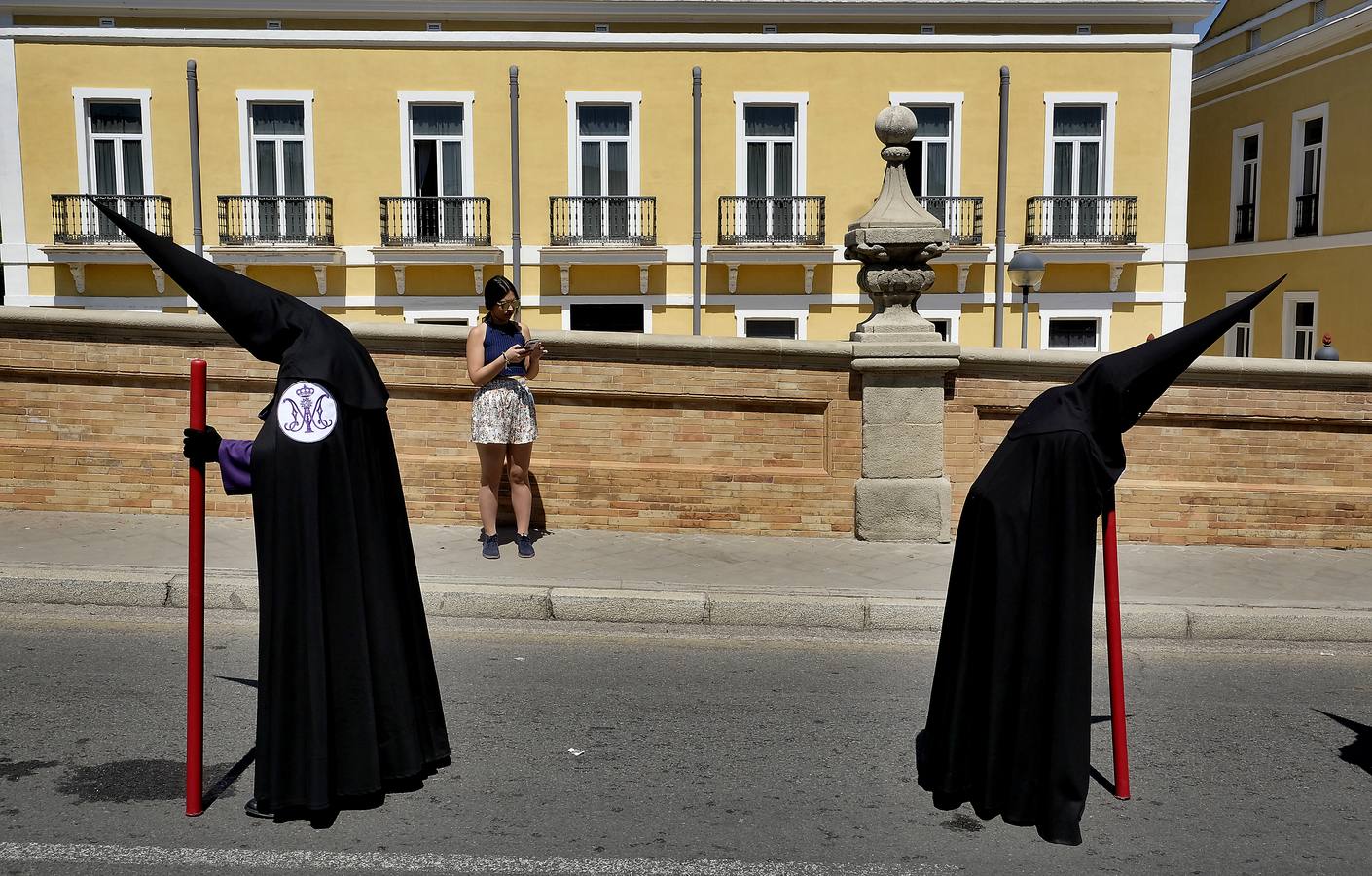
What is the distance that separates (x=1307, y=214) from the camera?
2775 centimetres

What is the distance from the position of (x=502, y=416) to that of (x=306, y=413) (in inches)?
168

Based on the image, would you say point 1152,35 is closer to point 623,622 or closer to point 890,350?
point 890,350

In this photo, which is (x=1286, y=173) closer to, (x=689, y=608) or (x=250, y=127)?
(x=250, y=127)

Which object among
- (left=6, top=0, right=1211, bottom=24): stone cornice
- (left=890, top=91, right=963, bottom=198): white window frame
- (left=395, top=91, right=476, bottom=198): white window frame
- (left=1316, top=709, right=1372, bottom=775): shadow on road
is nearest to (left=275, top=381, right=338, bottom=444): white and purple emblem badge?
(left=1316, top=709, right=1372, bottom=775): shadow on road

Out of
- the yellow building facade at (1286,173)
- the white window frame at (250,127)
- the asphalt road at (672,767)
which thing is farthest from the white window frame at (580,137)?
the asphalt road at (672,767)

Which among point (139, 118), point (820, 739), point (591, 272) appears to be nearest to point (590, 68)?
point (591, 272)

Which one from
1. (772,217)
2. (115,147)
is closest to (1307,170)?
(772,217)

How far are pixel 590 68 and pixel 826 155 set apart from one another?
17.2 feet

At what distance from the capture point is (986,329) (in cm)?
2533

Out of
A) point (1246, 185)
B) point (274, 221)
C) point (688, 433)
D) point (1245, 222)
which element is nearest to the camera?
point (688, 433)

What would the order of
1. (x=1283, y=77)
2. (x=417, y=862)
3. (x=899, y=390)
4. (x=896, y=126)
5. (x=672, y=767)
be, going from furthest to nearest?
(x=1283, y=77), (x=896, y=126), (x=899, y=390), (x=672, y=767), (x=417, y=862)

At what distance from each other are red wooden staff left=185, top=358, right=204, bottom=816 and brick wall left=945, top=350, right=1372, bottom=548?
6321 millimetres

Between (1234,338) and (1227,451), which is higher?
(1234,338)

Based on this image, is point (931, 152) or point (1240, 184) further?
point (1240, 184)
